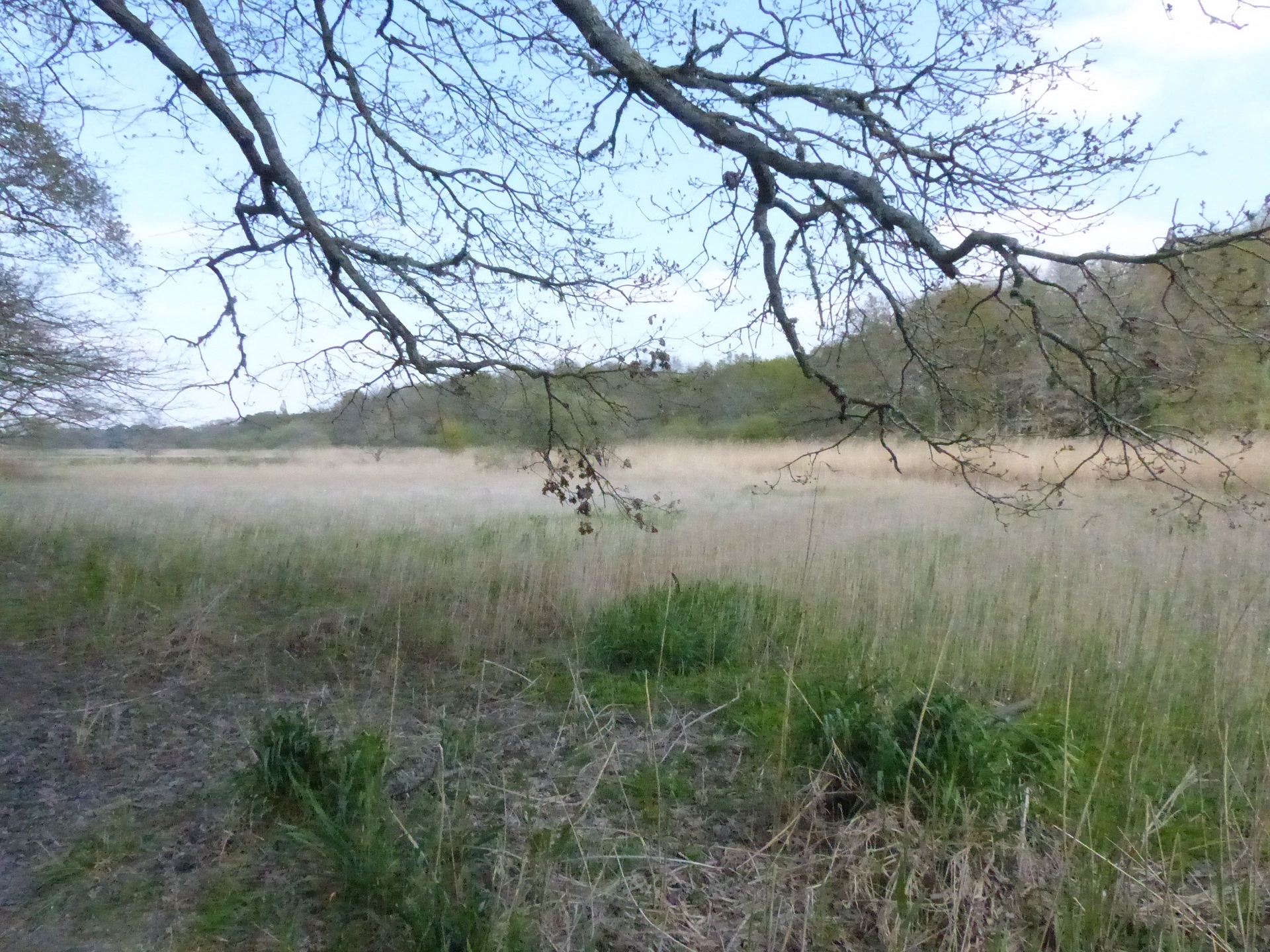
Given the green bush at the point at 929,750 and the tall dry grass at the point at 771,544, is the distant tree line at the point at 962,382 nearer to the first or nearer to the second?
the tall dry grass at the point at 771,544

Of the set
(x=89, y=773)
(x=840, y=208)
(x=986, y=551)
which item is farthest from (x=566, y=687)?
(x=986, y=551)

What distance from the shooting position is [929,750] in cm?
303

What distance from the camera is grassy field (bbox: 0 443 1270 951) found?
2582 mm

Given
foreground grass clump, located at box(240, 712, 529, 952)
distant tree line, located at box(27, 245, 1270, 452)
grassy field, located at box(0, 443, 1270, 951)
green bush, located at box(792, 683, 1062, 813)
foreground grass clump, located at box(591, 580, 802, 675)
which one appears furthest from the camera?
foreground grass clump, located at box(591, 580, 802, 675)

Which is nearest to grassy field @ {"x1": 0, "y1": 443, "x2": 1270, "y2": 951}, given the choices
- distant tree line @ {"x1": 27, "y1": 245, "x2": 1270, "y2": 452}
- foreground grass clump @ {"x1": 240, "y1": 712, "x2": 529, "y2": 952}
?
foreground grass clump @ {"x1": 240, "y1": 712, "x2": 529, "y2": 952}

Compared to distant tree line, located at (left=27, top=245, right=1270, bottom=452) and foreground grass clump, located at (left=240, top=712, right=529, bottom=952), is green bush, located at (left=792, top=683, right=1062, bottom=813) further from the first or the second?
distant tree line, located at (left=27, top=245, right=1270, bottom=452)

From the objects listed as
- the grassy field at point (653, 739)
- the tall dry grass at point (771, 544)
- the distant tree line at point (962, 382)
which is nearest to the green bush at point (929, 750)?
the grassy field at point (653, 739)

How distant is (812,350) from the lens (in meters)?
5.54

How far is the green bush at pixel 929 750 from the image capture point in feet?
9.82

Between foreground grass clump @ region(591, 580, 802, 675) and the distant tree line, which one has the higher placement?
the distant tree line

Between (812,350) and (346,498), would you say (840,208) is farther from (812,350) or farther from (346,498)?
(346,498)

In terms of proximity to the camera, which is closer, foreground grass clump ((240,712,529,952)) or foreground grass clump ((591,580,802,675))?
foreground grass clump ((240,712,529,952))

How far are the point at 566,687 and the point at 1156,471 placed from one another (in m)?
3.27

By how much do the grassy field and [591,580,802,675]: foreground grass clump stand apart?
27 millimetres
